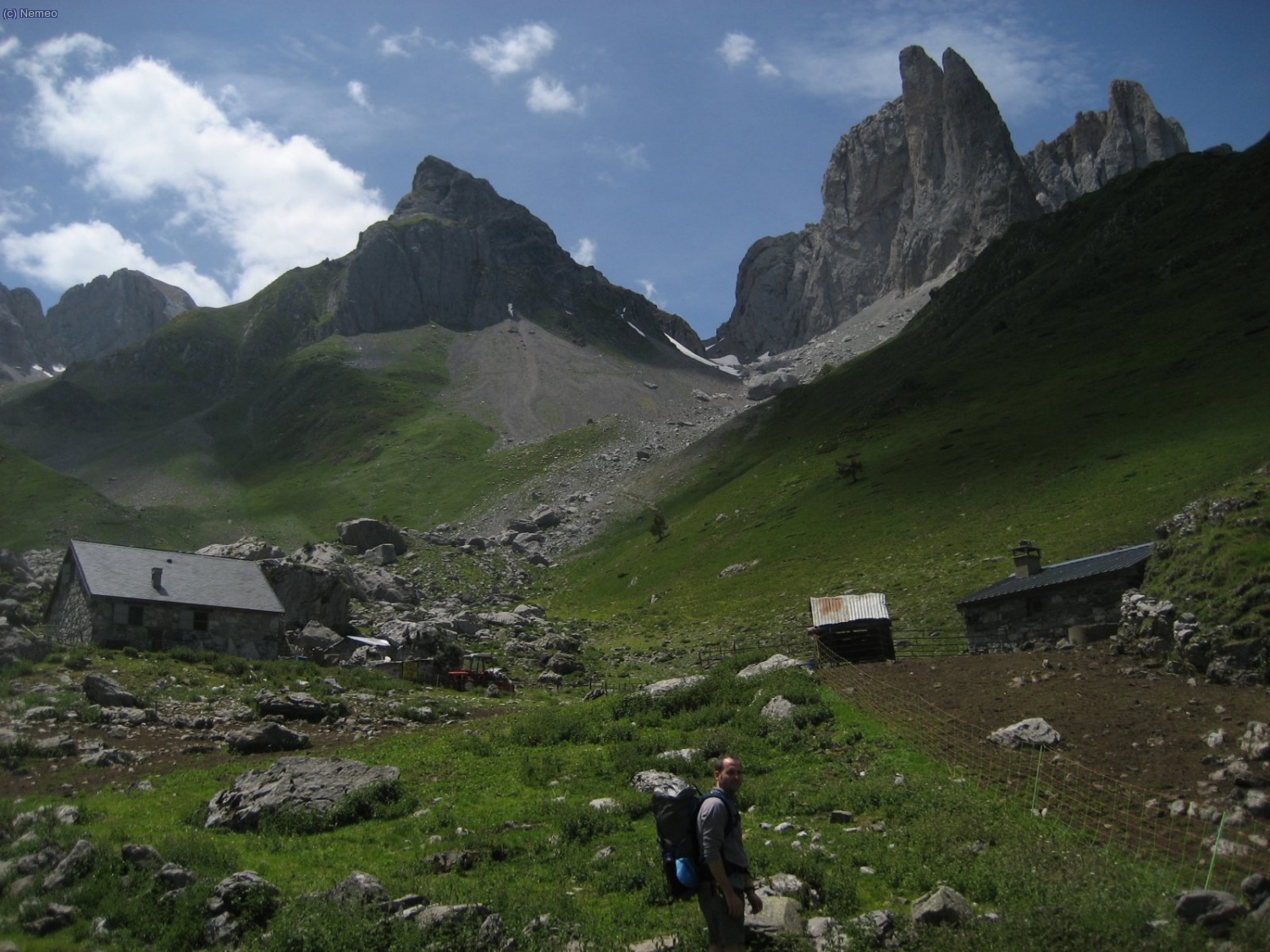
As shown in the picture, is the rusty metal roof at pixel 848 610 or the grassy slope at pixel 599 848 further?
the rusty metal roof at pixel 848 610

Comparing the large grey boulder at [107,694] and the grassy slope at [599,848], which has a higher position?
the large grey boulder at [107,694]

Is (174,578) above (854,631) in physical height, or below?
above

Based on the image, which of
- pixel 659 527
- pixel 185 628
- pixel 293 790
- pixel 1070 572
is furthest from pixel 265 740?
pixel 659 527

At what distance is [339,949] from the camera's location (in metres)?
11.5

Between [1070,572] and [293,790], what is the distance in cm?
3016

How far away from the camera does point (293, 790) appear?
Result: 60.8ft

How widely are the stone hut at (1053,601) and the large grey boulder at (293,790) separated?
2383 cm

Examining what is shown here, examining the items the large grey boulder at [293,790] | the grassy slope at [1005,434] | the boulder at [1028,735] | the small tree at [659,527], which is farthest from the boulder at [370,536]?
the boulder at [1028,735]

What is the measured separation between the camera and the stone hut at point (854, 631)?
37.5 meters

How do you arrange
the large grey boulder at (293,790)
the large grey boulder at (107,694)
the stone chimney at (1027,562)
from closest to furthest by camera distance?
the large grey boulder at (293,790), the large grey boulder at (107,694), the stone chimney at (1027,562)

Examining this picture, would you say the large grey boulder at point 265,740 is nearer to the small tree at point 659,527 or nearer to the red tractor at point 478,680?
the red tractor at point 478,680

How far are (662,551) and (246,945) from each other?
8678 cm

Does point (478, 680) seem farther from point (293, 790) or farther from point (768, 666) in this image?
point (293, 790)

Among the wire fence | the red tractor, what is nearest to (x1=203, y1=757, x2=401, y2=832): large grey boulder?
the wire fence
